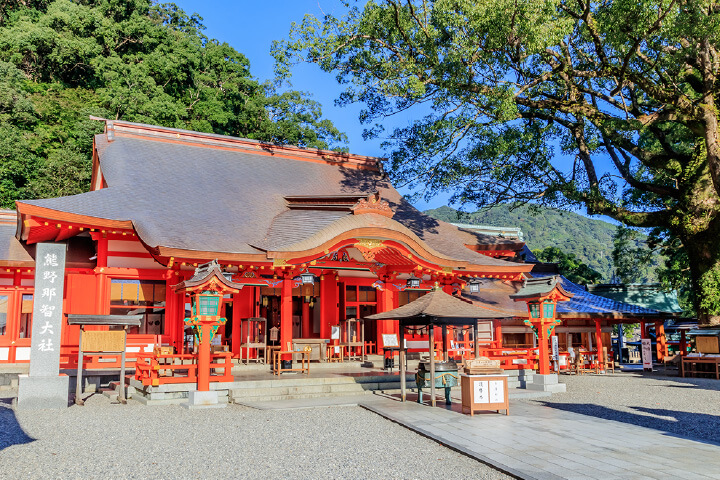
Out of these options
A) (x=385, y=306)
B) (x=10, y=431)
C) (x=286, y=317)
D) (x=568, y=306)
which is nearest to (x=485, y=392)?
(x=286, y=317)

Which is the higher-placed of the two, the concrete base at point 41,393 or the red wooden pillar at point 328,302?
the red wooden pillar at point 328,302

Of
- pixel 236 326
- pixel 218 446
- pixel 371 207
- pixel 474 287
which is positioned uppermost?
pixel 371 207

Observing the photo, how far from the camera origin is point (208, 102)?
34.5 m

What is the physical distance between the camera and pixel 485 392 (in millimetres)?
9188

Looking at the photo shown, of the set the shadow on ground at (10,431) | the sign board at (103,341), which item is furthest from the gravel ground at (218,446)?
the sign board at (103,341)

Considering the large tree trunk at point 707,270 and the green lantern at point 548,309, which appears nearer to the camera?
the green lantern at point 548,309

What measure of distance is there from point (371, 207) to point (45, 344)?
26.4ft

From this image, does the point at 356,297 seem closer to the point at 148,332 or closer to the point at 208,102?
the point at 148,332

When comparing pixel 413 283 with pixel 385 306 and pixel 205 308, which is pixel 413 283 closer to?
pixel 385 306

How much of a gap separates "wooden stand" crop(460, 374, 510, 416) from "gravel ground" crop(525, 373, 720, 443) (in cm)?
180

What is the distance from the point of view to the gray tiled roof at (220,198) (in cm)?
1338

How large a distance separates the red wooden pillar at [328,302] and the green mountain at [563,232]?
8110 centimetres

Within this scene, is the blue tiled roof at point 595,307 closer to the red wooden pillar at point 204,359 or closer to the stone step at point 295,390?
Result: the stone step at point 295,390

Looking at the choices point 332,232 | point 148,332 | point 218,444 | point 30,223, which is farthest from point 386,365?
point 30,223
